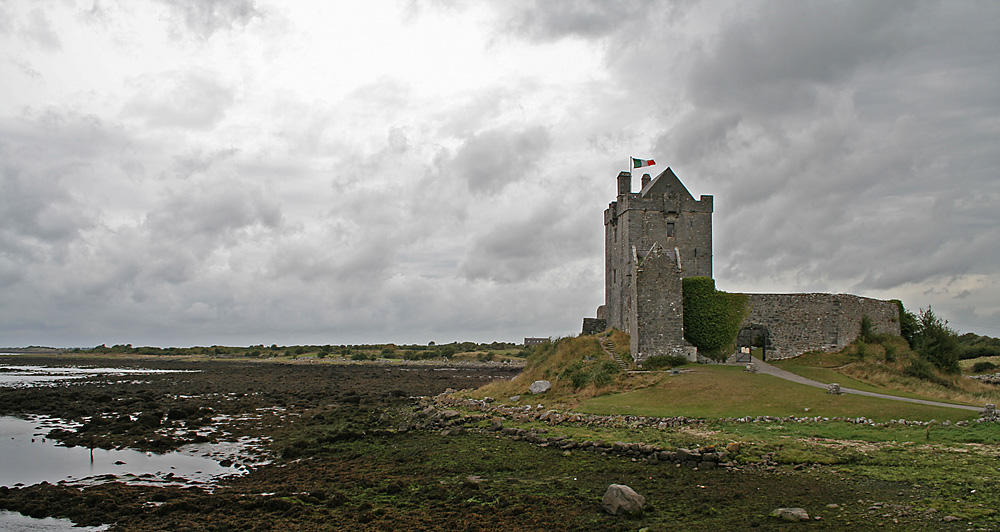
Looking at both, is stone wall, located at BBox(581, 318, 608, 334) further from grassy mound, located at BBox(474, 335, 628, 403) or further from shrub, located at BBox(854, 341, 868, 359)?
shrub, located at BBox(854, 341, 868, 359)

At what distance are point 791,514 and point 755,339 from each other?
33.7 m

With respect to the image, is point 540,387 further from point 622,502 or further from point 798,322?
point 622,502

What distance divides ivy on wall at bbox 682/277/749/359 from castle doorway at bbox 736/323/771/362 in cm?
148

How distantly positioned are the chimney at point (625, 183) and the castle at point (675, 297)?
0.22 feet

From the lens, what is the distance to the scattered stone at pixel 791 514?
11648 millimetres

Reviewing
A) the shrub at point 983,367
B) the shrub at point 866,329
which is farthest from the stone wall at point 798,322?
the shrub at point 983,367

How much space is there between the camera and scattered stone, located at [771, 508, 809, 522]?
11.6 meters

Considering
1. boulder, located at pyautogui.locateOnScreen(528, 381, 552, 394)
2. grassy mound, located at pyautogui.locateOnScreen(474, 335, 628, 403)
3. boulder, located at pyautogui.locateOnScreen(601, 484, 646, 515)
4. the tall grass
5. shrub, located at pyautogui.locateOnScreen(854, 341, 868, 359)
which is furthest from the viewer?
shrub, located at pyautogui.locateOnScreen(854, 341, 868, 359)

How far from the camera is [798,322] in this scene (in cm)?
3697

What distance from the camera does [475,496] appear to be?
14266 mm

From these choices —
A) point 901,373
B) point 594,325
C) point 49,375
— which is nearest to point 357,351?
point 49,375

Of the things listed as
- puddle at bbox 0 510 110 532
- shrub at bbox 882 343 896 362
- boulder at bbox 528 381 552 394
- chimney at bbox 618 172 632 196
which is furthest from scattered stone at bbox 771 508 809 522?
chimney at bbox 618 172 632 196

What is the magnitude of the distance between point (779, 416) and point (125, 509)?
1990 centimetres

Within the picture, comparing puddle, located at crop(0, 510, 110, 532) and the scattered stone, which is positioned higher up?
the scattered stone
